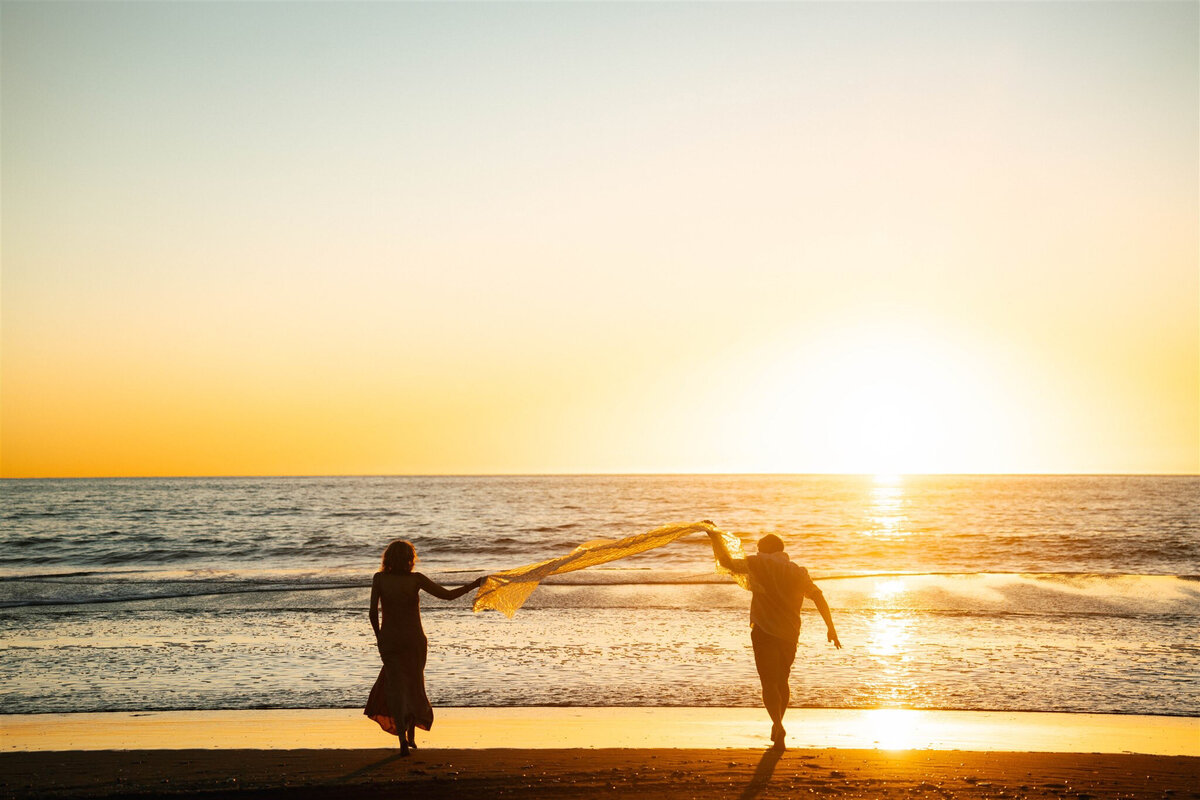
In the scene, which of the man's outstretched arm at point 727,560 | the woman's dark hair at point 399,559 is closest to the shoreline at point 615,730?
the man's outstretched arm at point 727,560

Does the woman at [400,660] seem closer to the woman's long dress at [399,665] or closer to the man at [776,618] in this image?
the woman's long dress at [399,665]

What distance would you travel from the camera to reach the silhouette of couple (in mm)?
8352

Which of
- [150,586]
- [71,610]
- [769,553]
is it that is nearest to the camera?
[769,553]

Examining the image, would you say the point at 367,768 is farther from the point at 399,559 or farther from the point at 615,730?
the point at 615,730

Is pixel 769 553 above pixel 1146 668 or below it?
above

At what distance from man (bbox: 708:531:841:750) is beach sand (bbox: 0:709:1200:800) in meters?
0.51

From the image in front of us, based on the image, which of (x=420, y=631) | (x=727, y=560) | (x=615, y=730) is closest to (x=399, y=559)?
(x=420, y=631)

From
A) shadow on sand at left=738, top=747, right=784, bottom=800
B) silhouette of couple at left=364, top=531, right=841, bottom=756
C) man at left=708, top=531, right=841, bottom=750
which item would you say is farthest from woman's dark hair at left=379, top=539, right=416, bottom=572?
shadow on sand at left=738, top=747, right=784, bottom=800

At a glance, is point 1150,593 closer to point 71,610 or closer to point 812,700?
point 812,700

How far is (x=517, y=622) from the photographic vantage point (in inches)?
693

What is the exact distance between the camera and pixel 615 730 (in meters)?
9.48

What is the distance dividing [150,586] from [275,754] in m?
20.4

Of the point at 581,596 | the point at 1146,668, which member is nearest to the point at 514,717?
the point at 1146,668

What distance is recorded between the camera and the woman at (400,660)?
8.33 metres
